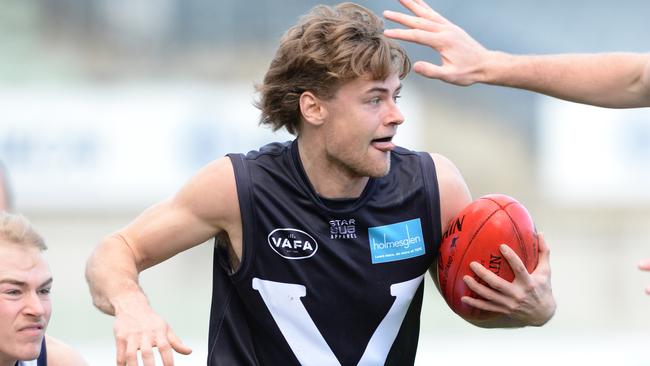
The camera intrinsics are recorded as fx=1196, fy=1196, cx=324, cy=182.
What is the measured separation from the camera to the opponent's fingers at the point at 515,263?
4.36 meters

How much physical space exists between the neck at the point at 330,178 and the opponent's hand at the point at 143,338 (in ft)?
3.09

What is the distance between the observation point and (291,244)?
467 centimetres

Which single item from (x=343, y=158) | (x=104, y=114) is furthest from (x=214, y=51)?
(x=343, y=158)

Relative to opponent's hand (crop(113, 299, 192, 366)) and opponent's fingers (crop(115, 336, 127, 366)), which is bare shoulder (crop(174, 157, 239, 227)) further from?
opponent's fingers (crop(115, 336, 127, 366))

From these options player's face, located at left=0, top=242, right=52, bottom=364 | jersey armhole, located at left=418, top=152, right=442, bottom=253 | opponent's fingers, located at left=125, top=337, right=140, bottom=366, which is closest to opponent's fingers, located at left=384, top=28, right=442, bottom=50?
jersey armhole, located at left=418, top=152, right=442, bottom=253

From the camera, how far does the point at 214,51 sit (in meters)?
15.9

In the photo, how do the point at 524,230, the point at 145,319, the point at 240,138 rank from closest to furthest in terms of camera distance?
the point at 145,319 < the point at 524,230 < the point at 240,138

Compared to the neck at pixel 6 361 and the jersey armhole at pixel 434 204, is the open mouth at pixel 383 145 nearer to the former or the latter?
the jersey armhole at pixel 434 204

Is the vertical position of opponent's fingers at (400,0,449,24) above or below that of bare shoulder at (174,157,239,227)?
above

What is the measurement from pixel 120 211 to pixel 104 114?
4.05ft

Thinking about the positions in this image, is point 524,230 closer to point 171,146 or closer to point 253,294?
point 253,294

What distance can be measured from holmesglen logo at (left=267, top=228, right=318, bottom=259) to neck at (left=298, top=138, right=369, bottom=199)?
0.20 metres

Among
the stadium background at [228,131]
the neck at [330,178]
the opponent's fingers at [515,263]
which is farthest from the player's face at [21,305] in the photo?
the stadium background at [228,131]

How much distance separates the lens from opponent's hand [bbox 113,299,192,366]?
3.93 meters
